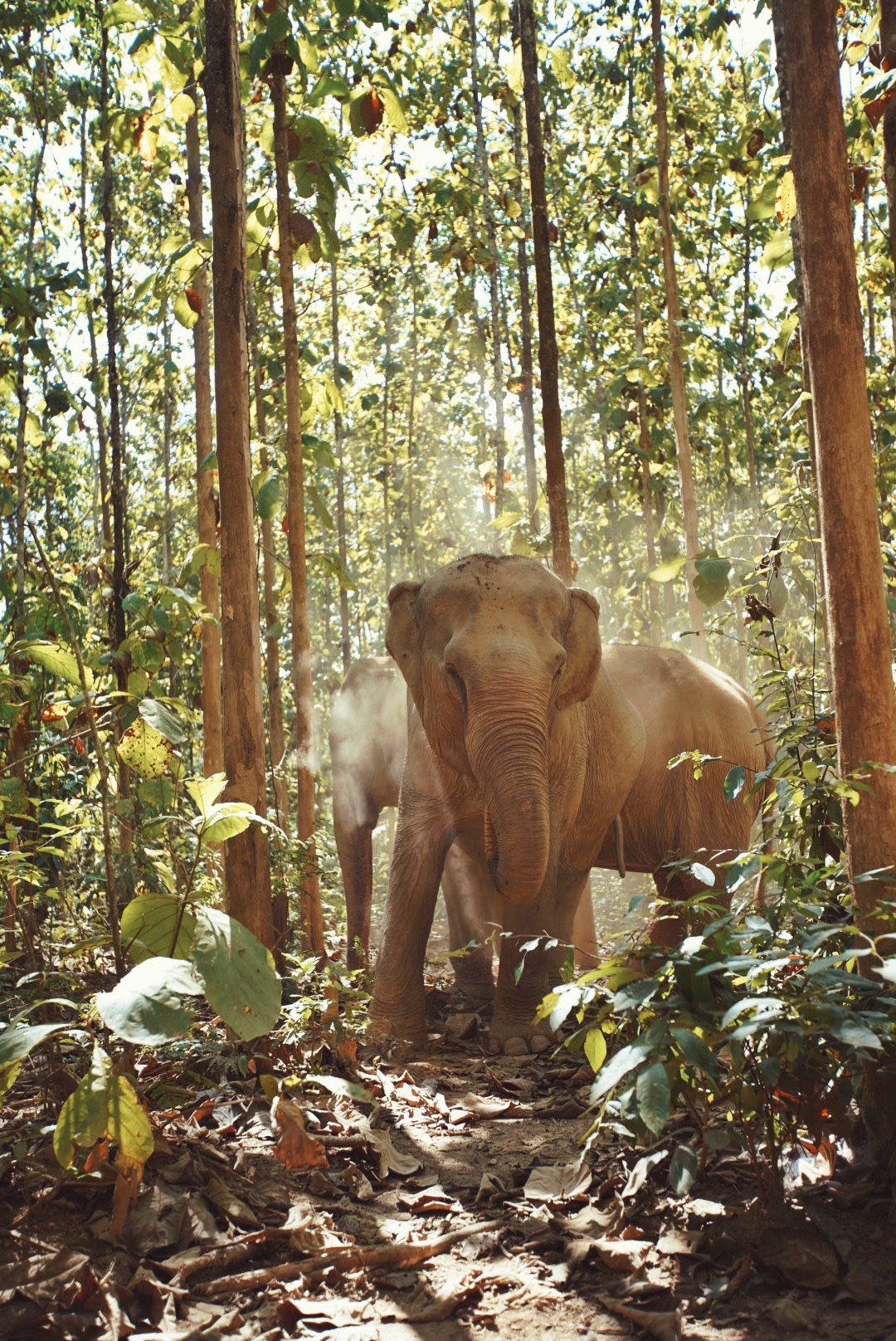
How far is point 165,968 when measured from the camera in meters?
2.88

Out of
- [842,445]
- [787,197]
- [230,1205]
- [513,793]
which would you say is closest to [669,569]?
[513,793]

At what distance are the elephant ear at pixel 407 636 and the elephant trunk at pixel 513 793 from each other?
0.66m


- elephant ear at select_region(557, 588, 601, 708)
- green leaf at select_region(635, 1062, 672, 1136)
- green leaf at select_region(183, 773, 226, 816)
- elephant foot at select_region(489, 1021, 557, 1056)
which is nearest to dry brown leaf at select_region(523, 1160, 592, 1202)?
green leaf at select_region(635, 1062, 672, 1136)

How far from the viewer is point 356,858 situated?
9375mm

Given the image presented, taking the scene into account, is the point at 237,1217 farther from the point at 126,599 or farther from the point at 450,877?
the point at 450,877

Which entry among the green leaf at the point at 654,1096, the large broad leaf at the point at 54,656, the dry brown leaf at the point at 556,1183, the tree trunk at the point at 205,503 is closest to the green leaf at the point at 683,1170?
the green leaf at the point at 654,1096

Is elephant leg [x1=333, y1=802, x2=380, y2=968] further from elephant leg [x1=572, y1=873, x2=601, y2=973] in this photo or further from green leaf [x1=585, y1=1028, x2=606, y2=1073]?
green leaf [x1=585, y1=1028, x2=606, y2=1073]

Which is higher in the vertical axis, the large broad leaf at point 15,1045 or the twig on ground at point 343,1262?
the large broad leaf at point 15,1045

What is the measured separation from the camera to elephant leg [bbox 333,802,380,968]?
916 cm

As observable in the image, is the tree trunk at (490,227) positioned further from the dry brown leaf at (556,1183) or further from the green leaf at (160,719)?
the dry brown leaf at (556,1183)

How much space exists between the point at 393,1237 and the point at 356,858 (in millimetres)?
6077

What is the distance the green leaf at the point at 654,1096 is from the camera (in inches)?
105

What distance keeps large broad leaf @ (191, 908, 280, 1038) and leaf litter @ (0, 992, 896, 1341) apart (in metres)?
0.57

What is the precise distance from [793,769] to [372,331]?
727 inches
